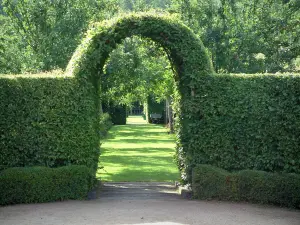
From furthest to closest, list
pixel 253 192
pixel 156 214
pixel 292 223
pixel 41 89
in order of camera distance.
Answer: pixel 41 89
pixel 253 192
pixel 156 214
pixel 292 223

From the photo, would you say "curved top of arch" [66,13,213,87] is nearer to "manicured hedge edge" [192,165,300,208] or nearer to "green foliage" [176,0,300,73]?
"manicured hedge edge" [192,165,300,208]

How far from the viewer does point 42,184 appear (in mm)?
10125

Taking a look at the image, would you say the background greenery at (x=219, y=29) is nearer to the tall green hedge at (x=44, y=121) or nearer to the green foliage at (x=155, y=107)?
the tall green hedge at (x=44, y=121)

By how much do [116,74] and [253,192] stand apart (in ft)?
52.7

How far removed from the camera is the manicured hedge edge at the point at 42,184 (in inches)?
393

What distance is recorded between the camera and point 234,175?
33.8ft

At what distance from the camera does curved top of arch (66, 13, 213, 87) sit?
1112 cm

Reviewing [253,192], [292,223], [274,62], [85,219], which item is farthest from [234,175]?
[274,62]

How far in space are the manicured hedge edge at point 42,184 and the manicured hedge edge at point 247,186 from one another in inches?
109

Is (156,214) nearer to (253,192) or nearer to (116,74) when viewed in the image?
(253,192)

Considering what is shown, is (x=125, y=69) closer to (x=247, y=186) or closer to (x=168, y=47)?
(x=168, y=47)

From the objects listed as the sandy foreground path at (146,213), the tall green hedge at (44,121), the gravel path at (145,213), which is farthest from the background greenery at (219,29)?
the sandy foreground path at (146,213)

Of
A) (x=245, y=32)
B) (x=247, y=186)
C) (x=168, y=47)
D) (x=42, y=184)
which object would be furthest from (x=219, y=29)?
(x=42, y=184)

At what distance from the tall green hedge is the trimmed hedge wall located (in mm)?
2748
